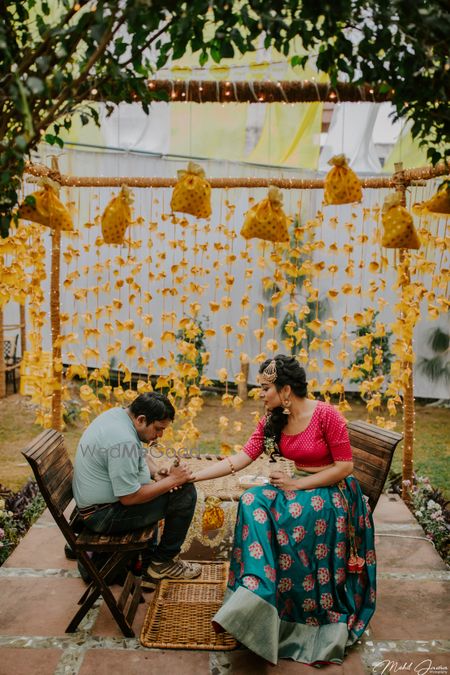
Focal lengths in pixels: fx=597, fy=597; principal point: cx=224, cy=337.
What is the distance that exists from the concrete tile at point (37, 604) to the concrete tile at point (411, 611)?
4.70 ft

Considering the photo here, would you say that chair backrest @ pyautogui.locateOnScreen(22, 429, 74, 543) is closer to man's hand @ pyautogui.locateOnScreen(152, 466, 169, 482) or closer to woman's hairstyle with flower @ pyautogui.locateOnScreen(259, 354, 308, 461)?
man's hand @ pyautogui.locateOnScreen(152, 466, 169, 482)

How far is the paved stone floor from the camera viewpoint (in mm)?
2424

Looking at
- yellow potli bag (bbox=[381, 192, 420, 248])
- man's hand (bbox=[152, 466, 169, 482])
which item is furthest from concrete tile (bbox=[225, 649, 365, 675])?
yellow potli bag (bbox=[381, 192, 420, 248])

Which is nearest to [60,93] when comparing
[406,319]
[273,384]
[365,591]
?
[273,384]

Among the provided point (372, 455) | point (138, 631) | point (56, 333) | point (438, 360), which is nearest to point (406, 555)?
point (372, 455)

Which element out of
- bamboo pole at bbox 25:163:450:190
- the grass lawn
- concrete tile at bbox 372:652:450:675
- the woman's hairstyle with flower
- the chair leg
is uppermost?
bamboo pole at bbox 25:163:450:190

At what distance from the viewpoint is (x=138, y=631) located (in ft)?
8.79

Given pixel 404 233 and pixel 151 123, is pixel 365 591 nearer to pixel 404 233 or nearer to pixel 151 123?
pixel 404 233

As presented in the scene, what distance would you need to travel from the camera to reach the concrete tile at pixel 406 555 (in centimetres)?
331

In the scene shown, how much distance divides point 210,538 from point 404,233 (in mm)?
2101

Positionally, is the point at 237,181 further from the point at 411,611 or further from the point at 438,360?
the point at 438,360

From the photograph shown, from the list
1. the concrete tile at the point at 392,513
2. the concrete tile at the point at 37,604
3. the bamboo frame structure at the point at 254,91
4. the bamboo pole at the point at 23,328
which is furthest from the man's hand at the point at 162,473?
the bamboo pole at the point at 23,328

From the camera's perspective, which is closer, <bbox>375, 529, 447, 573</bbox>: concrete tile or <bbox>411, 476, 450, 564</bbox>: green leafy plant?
<bbox>375, 529, 447, 573</bbox>: concrete tile

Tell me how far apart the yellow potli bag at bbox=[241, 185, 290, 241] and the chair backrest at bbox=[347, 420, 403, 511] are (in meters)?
1.24
